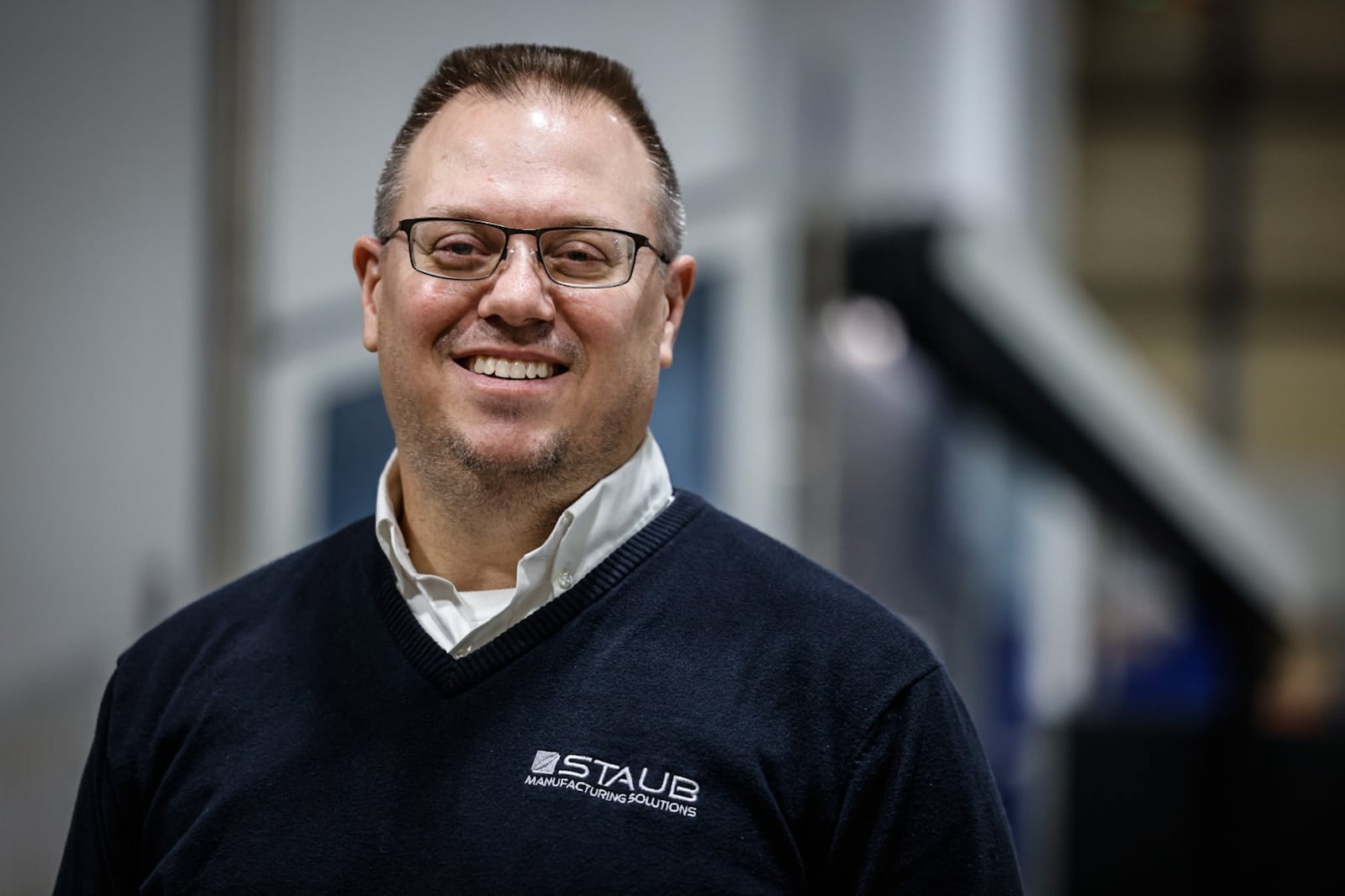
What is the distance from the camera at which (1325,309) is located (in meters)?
12.3

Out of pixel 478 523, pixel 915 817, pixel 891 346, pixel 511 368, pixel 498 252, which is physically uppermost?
pixel 498 252

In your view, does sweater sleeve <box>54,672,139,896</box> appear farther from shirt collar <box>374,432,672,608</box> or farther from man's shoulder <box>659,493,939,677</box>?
man's shoulder <box>659,493,939,677</box>

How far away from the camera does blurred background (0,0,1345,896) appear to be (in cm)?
223

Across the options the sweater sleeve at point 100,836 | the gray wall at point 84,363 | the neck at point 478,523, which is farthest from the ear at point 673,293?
the gray wall at point 84,363

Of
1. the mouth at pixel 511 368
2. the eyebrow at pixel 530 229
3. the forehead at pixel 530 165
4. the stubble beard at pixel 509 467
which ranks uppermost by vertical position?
the forehead at pixel 530 165

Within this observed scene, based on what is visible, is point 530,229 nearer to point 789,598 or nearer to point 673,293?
point 673,293

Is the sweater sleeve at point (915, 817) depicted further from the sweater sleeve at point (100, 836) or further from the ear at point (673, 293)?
the sweater sleeve at point (100, 836)

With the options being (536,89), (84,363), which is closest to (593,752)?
(536,89)

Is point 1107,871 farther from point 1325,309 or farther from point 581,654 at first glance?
point 1325,309

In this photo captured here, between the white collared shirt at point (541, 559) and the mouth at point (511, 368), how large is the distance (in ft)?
0.42

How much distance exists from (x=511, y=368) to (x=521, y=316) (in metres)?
0.06

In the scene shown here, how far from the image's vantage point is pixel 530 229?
1339 mm

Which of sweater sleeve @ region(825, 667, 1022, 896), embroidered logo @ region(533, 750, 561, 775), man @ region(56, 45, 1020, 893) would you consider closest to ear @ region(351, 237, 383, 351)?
man @ region(56, 45, 1020, 893)

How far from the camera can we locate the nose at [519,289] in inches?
52.0
